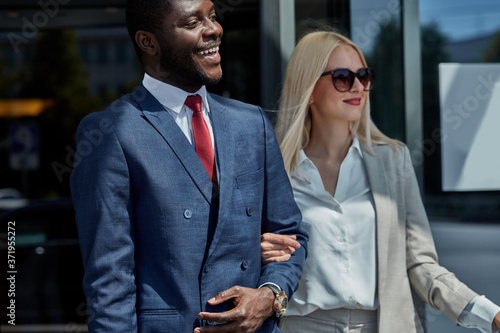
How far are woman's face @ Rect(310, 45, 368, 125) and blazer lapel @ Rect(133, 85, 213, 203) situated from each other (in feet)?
3.20

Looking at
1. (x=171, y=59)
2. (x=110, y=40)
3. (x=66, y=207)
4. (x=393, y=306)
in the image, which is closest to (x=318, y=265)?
(x=393, y=306)

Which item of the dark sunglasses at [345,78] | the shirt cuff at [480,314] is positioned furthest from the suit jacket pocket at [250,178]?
the shirt cuff at [480,314]

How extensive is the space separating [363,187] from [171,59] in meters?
1.05

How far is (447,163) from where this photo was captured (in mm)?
3785

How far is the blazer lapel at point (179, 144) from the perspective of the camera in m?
1.75

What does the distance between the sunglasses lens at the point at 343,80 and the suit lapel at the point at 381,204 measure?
0.28 meters

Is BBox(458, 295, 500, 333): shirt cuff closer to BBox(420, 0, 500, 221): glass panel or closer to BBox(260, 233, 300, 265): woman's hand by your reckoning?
BBox(260, 233, 300, 265): woman's hand

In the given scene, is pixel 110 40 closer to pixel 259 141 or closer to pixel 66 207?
pixel 66 207

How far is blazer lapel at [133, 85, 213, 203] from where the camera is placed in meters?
1.75

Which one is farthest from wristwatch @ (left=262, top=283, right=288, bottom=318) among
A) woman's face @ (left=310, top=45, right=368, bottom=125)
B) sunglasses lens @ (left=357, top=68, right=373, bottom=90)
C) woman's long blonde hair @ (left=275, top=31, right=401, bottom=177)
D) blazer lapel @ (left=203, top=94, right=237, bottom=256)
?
sunglasses lens @ (left=357, top=68, right=373, bottom=90)

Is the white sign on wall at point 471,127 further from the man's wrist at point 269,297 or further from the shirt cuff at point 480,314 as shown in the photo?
the man's wrist at point 269,297

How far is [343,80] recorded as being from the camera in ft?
8.43

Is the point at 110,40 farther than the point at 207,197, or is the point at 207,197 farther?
the point at 110,40

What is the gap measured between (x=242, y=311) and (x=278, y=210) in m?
0.36
